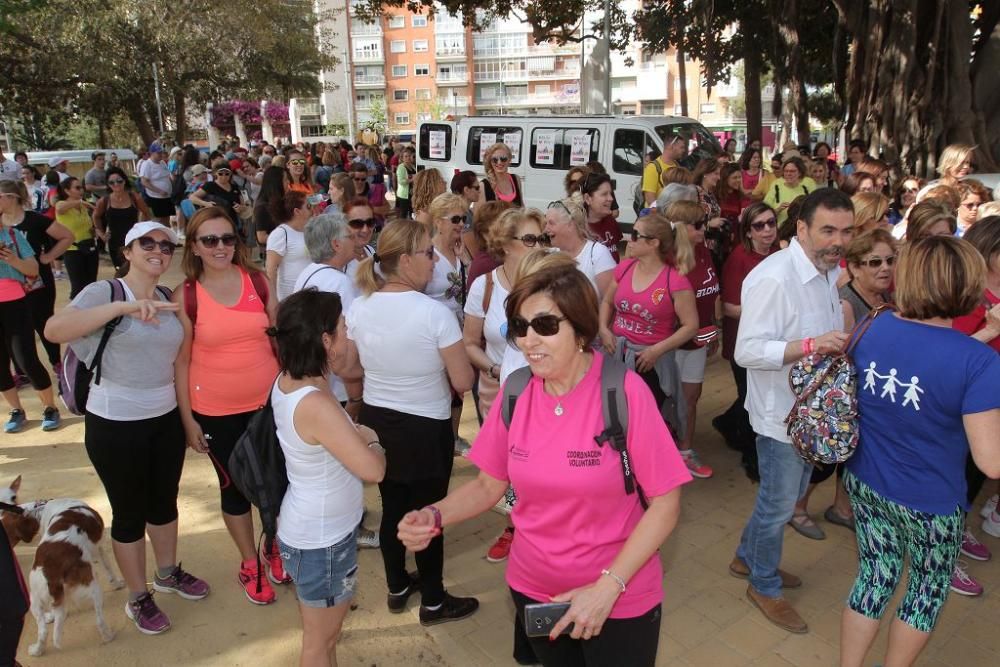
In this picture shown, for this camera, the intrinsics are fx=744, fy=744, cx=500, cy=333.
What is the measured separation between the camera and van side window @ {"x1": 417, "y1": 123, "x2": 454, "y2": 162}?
48.3ft

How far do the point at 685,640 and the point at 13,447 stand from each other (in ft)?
16.2

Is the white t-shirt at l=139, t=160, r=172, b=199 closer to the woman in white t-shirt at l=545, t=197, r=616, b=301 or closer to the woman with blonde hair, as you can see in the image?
the woman with blonde hair

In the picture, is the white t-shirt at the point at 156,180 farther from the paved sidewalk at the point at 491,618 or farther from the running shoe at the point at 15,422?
the paved sidewalk at the point at 491,618

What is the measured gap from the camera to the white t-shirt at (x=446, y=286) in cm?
437

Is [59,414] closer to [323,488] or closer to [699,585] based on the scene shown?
[323,488]

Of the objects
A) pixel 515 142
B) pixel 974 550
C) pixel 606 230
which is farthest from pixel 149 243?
pixel 515 142

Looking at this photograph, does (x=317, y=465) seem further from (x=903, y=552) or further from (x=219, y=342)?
(x=903, y=552)

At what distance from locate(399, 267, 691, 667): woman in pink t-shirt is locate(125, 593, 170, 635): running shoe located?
1994 mm

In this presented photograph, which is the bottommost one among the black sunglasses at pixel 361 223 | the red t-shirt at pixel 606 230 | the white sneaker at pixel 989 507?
the white sneaker at pixel 989 507

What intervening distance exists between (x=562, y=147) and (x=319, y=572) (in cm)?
1092

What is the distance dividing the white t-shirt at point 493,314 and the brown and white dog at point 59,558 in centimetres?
200

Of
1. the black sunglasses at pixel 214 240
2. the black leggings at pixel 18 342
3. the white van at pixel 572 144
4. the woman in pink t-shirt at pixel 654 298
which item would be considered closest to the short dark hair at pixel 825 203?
the woman in pink t-shirt at pixel 654 298

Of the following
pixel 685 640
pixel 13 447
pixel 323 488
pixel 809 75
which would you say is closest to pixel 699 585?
pixel 685 640

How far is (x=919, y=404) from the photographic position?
7.50 ft
